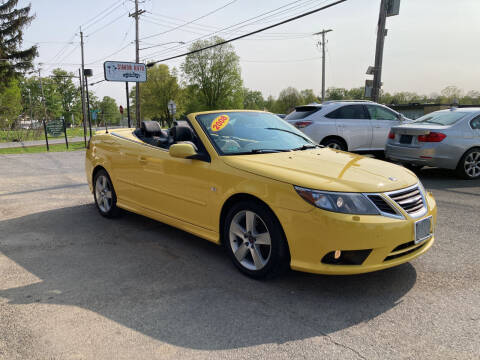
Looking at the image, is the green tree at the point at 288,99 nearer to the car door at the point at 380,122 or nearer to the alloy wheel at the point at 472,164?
the car door at the point at 380,122

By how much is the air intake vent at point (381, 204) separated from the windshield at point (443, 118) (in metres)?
6.38

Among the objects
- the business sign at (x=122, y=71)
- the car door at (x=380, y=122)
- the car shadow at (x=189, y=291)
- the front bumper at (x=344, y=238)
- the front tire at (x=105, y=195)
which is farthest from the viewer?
the business sign at (x=122, y=71)

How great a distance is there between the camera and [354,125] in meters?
9.87

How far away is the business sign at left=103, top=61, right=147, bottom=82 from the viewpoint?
17.0m

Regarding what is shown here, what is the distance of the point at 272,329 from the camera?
2.62 m

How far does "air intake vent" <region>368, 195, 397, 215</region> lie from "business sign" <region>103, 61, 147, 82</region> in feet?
51.4

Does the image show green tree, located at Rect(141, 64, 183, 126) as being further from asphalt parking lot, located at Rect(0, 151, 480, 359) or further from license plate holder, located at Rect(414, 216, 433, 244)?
license plate holder, located at Rect(414, 216, 433, 244)

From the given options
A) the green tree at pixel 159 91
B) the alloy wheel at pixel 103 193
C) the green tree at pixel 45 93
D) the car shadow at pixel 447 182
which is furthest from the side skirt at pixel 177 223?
the green tree at pixel 45 93

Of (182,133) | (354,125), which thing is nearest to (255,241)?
(182,133)

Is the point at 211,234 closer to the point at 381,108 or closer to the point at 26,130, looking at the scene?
the point at 381,108

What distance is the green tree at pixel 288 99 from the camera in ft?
299

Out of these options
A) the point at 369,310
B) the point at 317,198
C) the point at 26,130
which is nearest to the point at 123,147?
the point at 317,198

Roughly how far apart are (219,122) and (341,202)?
178cm

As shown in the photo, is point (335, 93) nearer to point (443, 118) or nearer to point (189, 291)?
point (443, 118)
